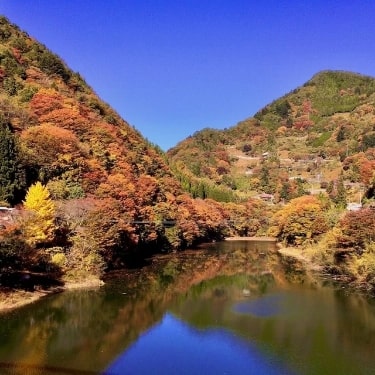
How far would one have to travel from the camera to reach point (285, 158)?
166500mm

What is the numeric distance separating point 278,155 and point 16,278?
14543cm

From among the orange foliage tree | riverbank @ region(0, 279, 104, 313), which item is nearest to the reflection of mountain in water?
riverbank @ region(0, 279, 104, 313)

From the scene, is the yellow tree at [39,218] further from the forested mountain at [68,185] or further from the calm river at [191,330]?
the calm river at [191,330]

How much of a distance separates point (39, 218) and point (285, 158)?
13804 centimetres

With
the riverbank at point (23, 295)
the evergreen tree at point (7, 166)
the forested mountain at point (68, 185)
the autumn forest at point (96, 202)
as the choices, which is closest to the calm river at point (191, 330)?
the riverbank at point (23, 295)

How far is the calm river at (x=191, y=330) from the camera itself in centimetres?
2264

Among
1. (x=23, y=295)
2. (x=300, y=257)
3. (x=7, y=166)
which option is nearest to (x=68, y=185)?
(x=7, y=166)

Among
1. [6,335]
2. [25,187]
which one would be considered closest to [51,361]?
[6,335]

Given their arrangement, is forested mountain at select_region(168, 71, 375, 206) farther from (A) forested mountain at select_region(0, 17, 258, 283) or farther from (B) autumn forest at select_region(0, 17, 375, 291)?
(A) forested mountain at select_region(0, 17, 258, 283)

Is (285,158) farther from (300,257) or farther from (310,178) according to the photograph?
(300,257)

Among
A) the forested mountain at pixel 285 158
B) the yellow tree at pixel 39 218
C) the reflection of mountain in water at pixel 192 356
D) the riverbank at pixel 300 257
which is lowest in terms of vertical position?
the reflection of mountain in water at pixel 192 356

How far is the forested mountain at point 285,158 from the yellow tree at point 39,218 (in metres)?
66.2

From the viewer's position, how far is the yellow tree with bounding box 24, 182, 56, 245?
36.2 m

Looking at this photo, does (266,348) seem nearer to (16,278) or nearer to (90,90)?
(16,278)
